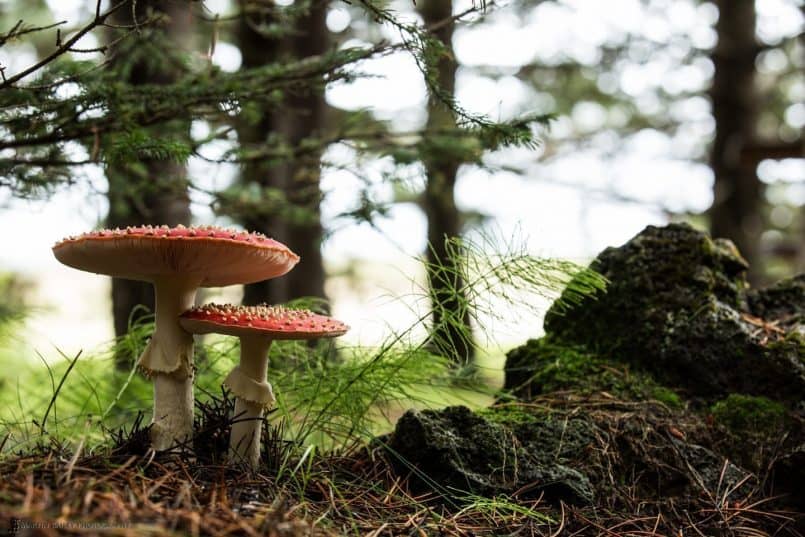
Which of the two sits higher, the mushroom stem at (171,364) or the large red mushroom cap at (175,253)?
the large red mushroom cap at (175,253)

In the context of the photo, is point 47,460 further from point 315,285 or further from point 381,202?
point 315,285

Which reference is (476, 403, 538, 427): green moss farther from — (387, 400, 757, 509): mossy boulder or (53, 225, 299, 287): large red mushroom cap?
(53, 225, 299, 287): large red mushroom cap

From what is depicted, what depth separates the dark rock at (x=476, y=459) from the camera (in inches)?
79.4

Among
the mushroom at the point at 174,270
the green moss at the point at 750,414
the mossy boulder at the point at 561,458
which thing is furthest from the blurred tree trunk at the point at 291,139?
the green moss at the point at 750,414

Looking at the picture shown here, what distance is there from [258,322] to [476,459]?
92cm

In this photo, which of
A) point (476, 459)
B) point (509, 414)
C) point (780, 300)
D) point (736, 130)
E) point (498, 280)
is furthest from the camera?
point (736, 130)

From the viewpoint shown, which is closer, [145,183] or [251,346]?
[251,346]

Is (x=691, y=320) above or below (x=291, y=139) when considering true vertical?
below

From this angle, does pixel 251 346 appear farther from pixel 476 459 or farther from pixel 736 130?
pixel 736 130

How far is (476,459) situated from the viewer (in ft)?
6.88

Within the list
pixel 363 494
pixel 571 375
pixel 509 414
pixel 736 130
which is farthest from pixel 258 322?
pixel 736 130

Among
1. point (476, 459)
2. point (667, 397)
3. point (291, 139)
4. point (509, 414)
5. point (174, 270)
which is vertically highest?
point (291, 139)

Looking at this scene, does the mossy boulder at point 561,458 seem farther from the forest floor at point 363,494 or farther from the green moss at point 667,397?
the green moss at point 667,397

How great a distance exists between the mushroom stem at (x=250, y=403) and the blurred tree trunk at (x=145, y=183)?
1531 mm
